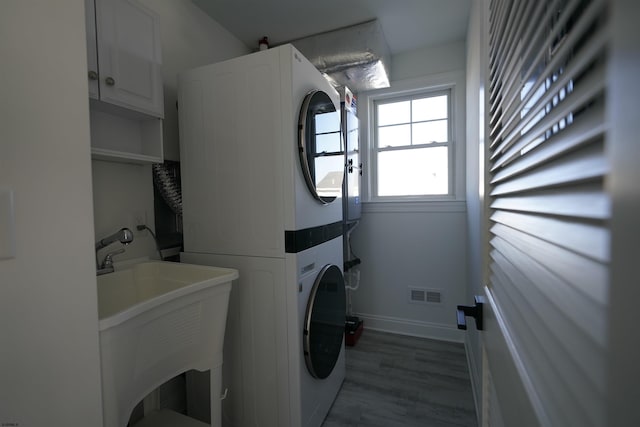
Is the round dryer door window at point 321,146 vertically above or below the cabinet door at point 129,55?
below

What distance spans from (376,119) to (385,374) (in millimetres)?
2338

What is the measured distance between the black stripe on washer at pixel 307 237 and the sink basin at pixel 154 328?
29cm

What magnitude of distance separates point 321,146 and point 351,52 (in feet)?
3.67

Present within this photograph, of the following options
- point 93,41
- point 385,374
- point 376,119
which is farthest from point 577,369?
point 376,119

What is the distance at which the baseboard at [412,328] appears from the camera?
8.55 feet

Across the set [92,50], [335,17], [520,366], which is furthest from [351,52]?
[520,366]

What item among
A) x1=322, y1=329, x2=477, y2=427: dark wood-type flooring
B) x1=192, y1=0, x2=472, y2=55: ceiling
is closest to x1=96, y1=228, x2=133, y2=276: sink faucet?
x1=322, y1=329, x2=477, y2=427: dark wood-type flooring

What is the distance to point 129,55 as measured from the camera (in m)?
1.32

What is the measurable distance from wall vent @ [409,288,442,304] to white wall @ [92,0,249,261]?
87.5 inches

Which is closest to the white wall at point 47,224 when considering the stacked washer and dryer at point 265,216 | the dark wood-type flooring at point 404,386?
the stacked washer and dryer at point 265,216

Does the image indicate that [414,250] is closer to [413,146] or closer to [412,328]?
[412,328]

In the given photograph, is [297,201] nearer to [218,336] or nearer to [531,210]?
[218,336]

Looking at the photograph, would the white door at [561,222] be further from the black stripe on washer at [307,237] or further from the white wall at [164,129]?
the white wall at [164,129]

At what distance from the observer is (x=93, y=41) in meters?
1.19
